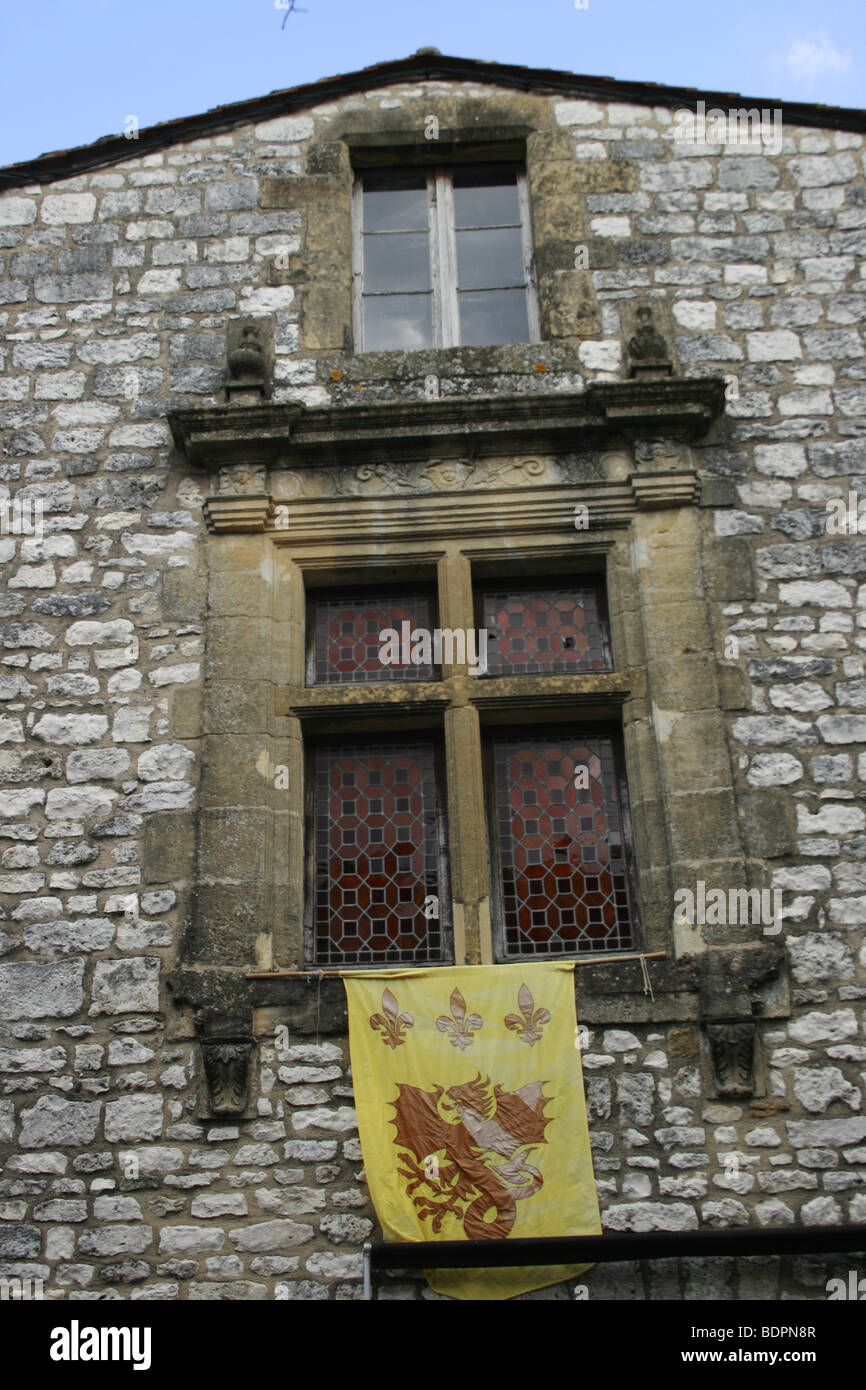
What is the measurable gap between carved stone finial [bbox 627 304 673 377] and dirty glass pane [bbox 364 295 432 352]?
3.50ft

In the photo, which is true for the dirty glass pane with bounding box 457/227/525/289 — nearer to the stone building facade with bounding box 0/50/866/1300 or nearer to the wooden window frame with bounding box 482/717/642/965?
the stone building facade with bounding box 0/50/866/1300

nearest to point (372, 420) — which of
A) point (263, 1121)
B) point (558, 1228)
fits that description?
point (263, 1121)

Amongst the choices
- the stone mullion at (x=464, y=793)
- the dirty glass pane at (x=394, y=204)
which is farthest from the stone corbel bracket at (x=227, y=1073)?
the dirty glass pane at (x=394, y=204)

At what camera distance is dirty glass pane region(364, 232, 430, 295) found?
22.3 feet

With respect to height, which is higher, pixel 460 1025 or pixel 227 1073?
pixel 460 1025

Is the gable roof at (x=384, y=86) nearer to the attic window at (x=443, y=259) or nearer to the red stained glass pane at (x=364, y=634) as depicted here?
the attic window at (x=443, y=259)

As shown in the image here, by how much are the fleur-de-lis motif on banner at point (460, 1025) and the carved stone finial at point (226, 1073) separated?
74cm

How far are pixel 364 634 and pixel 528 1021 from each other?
A: 6.55ft

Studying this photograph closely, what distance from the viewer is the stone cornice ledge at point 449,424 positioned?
5.98 meters

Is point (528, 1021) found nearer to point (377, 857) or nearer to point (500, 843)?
point (500, 843)

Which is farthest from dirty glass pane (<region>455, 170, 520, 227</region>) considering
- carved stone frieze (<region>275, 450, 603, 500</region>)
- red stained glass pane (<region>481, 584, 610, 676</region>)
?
red stained glass pane (<region>481, 584, 610, 676</region>)

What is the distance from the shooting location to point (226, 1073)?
4883 mm

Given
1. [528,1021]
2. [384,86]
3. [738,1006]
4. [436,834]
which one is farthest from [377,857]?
[384,86]

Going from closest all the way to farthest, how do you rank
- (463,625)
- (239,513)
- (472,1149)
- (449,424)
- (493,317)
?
(472,1149)
(463,625)
(239,513)
(449,424)
(493,317)
